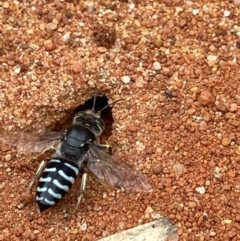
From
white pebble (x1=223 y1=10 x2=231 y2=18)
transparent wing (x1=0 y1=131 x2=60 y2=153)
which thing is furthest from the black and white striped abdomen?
white pebble (x1=223 y1=10 x2=231 y2=18)

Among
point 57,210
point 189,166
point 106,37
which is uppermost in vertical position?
point 106,37

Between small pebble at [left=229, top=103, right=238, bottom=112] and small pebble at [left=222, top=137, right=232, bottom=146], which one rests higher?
small pebble at [left=229, top=103, right=238, bottom=112]

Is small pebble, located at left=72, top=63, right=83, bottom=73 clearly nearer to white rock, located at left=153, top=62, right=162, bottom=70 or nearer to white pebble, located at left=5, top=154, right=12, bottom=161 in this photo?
white rock, located at left=153, top=62, right=162, bottom=70

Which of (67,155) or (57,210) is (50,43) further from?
(57,210)

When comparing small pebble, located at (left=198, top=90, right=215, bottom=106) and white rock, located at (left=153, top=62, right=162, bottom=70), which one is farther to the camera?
white rock, located at (left=153, top=62, right=162, bottom=70)

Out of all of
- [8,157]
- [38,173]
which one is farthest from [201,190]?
[8,157]

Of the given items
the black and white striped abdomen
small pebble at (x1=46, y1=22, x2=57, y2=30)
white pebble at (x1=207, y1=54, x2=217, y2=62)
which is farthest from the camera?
small pebble at (x1=46, y1=22, x2=57, y2=30)

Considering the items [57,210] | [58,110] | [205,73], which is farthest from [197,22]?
[57,210]
